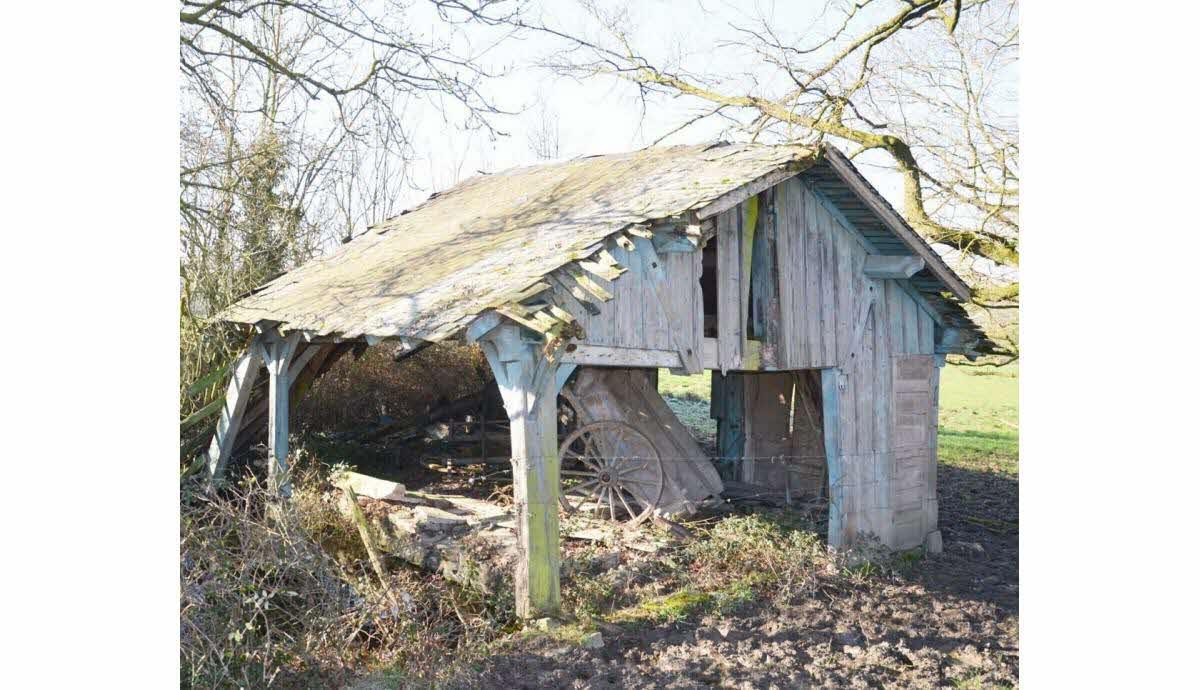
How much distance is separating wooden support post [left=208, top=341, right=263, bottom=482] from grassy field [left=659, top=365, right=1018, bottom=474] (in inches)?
373

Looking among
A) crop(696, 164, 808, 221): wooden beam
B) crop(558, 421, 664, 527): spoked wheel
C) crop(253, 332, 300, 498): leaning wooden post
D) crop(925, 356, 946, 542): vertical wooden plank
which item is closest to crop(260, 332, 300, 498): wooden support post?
crop(253, 332, 300, 498): leaning wooden post

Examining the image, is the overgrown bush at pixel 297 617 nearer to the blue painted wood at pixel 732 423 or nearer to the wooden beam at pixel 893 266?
the wooden beam at pixel 893 266

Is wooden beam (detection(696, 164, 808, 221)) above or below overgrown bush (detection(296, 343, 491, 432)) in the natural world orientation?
above

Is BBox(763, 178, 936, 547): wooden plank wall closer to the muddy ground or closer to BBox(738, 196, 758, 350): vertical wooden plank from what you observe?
BBox(738, 196, 758, 350): vertical wooden plank

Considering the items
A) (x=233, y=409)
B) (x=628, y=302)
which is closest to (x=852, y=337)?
(x=628, y=302)

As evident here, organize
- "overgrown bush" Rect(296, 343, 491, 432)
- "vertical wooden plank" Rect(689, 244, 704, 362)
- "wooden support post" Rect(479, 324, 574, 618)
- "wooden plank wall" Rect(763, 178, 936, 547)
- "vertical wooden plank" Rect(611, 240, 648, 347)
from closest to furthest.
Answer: "wooden support post" Rect(479, 324, 574, 618) → "vertical wooden plank" Rect(611, 240, 648, 347) → "vertical wooden plank" Rect(689, 244, 704, 362) → "wooden plank wall" Rect(763, 178, 936, 547) → "overgrown bush" Rect(296, 343, 491, 432)

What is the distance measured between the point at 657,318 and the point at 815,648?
3.31 m

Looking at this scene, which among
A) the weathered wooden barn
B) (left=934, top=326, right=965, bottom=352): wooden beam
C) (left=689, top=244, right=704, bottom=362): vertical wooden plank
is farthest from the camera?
(left=934, top=326, right=965, bottom=352): wooden beam

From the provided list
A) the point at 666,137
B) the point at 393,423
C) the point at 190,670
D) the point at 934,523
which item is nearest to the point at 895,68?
the point at 666,137

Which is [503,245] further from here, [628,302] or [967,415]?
[967,415]

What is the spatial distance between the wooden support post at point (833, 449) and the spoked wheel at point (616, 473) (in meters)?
1.94

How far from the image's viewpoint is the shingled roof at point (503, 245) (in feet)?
29.6

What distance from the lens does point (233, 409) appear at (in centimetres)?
1352

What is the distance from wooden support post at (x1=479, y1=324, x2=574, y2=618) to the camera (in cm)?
834
